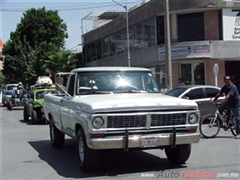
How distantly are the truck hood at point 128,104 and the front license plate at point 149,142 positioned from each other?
1.78 ft

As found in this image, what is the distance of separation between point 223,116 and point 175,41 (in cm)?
1569

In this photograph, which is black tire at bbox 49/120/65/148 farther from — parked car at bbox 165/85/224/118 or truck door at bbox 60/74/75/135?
parked car at bbox 165/85/224/118

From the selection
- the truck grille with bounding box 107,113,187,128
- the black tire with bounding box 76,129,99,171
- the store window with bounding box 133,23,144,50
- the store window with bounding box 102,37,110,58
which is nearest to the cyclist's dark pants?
the truck grille with bounding box 107,113,187,128

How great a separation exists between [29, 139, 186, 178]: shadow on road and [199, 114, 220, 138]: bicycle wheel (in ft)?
9.61

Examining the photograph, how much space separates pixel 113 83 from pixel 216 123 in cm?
440

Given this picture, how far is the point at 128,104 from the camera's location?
6684mm

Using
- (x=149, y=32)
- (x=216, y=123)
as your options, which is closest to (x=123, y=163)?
(x=216, y=123)

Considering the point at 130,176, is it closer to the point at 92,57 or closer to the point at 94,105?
the point at 94,105

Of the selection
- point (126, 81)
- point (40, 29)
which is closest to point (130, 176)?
point (126, 81)

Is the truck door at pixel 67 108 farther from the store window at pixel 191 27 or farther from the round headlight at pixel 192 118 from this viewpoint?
the store window at pixel 191 27

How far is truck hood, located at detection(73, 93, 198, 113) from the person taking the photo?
6.59 metres

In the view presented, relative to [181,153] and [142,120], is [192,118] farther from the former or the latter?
[142,120]

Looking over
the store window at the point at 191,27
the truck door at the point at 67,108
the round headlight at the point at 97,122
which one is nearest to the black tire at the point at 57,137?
the truck door at the point at 67,108

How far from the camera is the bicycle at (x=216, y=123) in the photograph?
1117 cm
